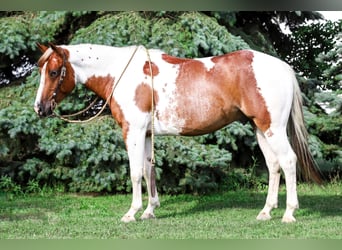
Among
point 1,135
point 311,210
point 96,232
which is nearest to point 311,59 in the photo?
point 311,210

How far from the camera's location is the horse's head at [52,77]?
509cm

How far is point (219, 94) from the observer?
4953 millimetres

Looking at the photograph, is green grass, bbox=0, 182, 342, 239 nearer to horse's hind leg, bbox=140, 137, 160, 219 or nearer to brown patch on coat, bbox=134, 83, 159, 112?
horse's hind leg, bbox=140, 137, 160, 219

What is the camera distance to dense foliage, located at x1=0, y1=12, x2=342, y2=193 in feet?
23.7

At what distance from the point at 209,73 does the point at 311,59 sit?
5093 millimetres

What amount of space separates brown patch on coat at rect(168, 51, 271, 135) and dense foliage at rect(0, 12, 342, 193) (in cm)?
212

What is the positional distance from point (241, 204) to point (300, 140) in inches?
60.2

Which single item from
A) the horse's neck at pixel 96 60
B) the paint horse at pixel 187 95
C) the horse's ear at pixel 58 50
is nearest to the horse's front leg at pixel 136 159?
the paint horse at pixel 187 95

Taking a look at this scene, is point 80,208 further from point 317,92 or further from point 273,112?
point 317,92

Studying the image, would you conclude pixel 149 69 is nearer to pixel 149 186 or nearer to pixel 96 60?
pixel 96 60

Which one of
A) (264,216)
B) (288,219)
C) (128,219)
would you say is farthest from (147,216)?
(288,219)

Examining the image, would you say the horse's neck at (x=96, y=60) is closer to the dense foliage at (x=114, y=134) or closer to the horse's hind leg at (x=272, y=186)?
the horse's hind leg at (x=272, y=186)

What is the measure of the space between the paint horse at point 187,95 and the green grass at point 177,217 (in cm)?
34

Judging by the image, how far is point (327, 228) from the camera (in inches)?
178
